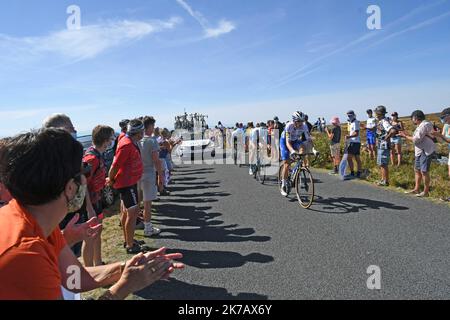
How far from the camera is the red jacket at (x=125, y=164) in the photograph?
16.1 ft

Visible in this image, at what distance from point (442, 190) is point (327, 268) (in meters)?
5.29

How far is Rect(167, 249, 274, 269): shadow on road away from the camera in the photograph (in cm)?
462

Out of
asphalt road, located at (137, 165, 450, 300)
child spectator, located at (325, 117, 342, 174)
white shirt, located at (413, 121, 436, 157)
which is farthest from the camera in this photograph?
child spectator, located at (325, 117, 342, 174)

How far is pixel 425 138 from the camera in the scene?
7.59 m

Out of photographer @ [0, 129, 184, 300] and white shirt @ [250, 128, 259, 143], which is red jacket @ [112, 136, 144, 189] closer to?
photographer @ [0, 129, 184, 300]

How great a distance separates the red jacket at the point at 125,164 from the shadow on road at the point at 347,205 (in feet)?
13.4

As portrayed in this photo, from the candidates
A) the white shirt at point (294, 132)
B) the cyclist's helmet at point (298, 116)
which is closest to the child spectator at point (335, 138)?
the white shirt at point (294, 132)

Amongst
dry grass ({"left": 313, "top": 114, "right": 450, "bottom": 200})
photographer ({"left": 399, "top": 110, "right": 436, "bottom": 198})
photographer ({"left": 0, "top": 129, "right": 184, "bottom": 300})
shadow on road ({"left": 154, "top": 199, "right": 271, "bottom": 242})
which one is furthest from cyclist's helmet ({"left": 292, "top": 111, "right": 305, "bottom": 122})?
photographer ({"left": 0, "top": 129, "right": 184, "bottom": 300})

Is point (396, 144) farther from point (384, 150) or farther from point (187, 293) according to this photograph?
point (187, 293)

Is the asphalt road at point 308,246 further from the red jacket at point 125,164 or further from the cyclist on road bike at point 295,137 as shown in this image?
the red jacket at point 125,164

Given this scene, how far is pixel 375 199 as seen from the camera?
7.67m

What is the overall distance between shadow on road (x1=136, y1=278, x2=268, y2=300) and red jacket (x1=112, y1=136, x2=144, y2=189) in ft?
5.38
